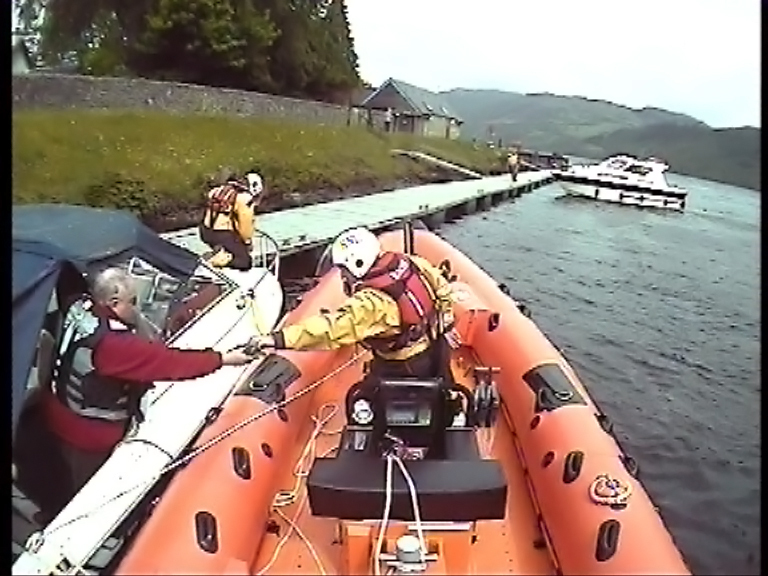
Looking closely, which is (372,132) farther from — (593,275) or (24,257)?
(24,257)

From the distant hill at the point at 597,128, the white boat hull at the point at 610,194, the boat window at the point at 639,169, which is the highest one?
the distant hill at the point at 597,128

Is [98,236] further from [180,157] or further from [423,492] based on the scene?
[423,492]

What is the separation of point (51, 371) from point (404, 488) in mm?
442

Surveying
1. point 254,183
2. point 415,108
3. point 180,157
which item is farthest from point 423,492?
point 415,108

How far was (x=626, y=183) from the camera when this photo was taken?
10.2 feet

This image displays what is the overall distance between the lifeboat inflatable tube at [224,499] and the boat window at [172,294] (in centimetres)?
19

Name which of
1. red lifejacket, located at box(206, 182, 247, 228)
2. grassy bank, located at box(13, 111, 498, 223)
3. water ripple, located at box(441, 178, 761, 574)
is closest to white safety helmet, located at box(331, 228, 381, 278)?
grassy bank, located at box(13, 111, 498, 223)

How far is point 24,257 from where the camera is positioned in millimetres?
1023

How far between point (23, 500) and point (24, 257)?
0.27 meters

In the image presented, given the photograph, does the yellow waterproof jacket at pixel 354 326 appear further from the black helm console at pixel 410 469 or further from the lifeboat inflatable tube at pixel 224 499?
the lifeboat inflatable tube at pixel 224 499

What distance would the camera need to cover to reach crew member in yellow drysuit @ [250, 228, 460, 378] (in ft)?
3.64

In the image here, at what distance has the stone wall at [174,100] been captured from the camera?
128 cm

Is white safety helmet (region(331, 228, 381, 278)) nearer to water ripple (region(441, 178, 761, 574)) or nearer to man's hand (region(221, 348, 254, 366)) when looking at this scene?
man's hand (region(221, 348, 254, 366))

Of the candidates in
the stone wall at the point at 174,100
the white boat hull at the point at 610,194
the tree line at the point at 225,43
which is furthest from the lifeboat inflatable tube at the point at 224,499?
the white boat hull at the point at 610,194
